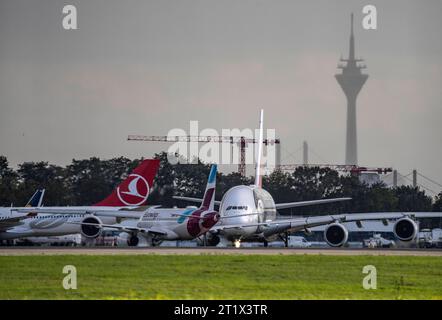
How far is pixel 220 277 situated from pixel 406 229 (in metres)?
34.8

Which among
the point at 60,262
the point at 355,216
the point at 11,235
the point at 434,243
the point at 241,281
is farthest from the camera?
the point at 434,243

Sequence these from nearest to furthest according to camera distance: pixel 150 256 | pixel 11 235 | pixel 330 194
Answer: pixel 150 256, pixel 11 235, pixel 330 194

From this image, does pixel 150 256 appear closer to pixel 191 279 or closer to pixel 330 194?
pixel 191 279

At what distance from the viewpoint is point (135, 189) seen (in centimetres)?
9938

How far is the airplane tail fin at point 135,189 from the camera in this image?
98312mm

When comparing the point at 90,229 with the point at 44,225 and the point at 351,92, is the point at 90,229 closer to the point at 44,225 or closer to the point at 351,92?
the point at 44,225

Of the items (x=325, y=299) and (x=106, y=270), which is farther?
(x=106, y=270)

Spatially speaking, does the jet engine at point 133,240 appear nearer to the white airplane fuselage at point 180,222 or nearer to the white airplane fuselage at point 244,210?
the white airplane fuselage at point 180,222

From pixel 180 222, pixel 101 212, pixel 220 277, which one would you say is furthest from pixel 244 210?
pixel 220 277

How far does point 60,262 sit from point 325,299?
18.7 metres

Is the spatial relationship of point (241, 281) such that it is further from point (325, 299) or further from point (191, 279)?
point (325, 299)
